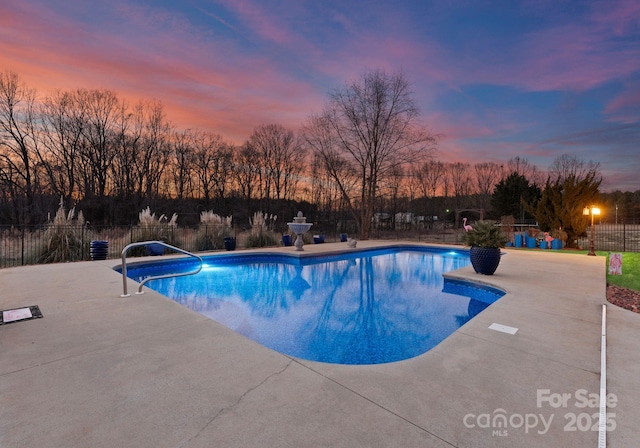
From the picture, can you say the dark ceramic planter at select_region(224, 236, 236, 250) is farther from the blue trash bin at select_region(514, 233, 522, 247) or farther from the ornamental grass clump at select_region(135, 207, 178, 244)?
the blue trash bin at select_region(514, 233, 522, 247)

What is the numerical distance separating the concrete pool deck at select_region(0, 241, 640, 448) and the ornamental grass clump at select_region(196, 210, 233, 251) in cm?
755

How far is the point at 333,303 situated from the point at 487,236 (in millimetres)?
3764

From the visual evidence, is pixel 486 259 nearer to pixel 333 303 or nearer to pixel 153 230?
pixel 333 303

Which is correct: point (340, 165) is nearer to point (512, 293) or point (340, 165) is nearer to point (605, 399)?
point (512, 293)

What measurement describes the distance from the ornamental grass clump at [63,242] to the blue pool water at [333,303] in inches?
87.3

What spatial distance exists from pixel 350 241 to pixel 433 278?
199 inches

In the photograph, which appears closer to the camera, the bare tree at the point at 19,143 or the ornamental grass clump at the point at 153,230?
the ornamental grass clump at the point at 153,230

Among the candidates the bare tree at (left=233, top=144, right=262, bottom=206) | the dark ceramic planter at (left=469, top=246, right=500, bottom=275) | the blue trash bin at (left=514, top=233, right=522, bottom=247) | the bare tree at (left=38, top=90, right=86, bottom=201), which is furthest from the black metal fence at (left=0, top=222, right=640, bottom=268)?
the bare tree at (left=233, top=144, right=262, bottom=206)

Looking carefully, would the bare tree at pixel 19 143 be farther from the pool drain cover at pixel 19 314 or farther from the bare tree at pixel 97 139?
the pool drain cover at pixel 19 314

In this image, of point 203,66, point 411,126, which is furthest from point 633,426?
point 411,126

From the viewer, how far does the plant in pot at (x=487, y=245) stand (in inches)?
250

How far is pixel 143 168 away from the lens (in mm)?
21891

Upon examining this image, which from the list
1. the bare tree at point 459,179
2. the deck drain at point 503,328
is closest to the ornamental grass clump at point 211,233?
the deck drain at point 503,328

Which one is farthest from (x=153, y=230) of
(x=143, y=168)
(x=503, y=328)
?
(x=143, y=168)
